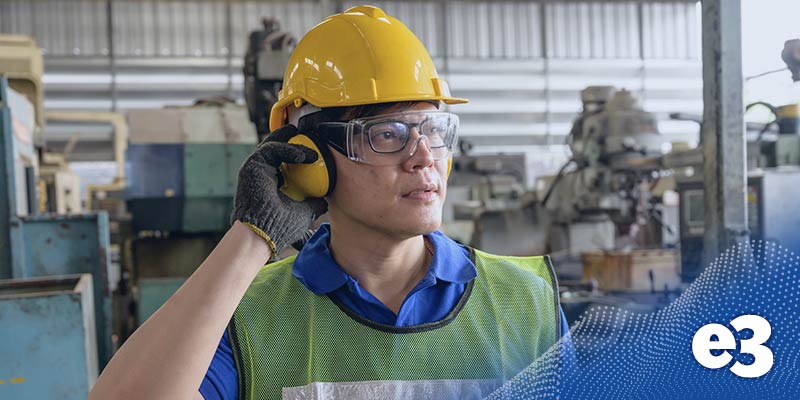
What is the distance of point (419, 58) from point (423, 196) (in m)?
0.27

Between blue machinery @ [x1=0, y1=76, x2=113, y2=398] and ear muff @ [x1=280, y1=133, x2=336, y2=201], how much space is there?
1750 mm

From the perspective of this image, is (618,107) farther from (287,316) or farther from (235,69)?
(235,69)

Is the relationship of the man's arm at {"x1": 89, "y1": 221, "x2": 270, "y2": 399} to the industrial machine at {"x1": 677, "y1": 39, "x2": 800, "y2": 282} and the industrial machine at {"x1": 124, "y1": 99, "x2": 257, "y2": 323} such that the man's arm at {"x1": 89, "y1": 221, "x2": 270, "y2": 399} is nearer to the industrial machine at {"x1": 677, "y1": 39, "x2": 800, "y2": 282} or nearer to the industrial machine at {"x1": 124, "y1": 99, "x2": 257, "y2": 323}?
the industrial machine at {"x1": 677, "y1": 39, "x2": 800, "y2": 282}

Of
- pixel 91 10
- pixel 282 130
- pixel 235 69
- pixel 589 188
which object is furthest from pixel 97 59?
pixel 282 130

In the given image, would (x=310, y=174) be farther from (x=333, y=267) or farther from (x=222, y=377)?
(x=222, y=377)

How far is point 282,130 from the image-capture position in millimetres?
1280

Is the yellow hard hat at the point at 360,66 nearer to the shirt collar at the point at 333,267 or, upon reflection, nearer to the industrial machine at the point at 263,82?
the shirt collar at the point at 333,267

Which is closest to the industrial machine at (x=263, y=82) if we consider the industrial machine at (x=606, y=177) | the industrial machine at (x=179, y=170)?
the industrial machine at (x=179, y=170)

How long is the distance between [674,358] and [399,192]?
0.57m

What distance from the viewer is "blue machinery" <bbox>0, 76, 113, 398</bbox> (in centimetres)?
256

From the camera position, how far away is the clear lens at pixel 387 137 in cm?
123

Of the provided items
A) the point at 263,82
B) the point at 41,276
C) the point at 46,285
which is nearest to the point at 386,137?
the point at 46,285

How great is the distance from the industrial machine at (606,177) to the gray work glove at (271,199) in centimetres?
355

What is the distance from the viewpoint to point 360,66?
126 cm
